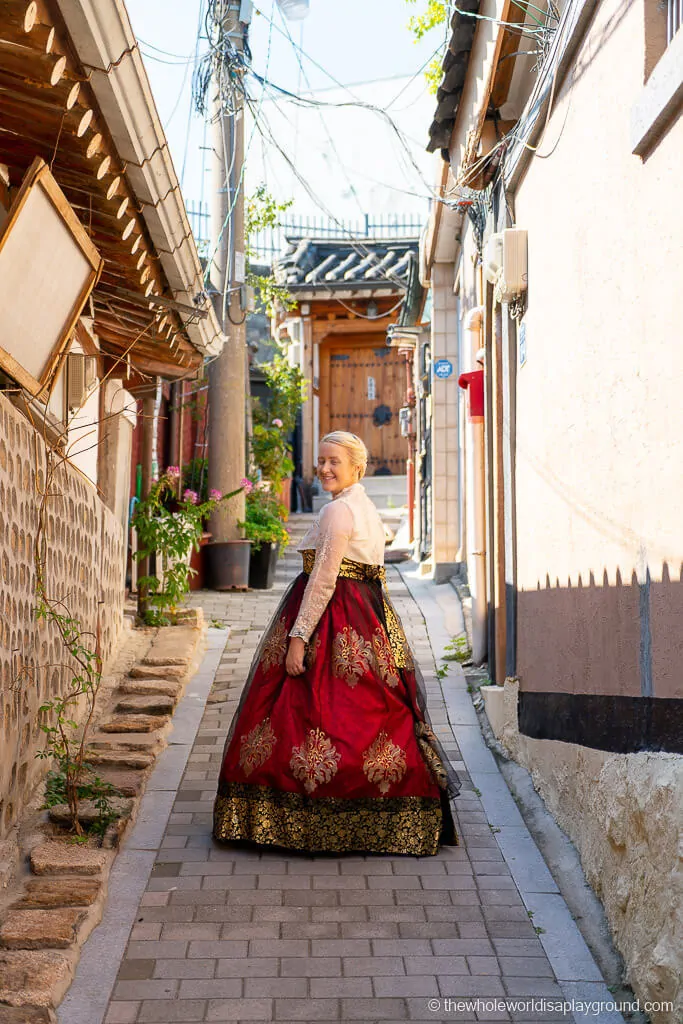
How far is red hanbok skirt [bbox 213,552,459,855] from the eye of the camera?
454cm

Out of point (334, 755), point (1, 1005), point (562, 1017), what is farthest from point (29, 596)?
point (562, 1017)

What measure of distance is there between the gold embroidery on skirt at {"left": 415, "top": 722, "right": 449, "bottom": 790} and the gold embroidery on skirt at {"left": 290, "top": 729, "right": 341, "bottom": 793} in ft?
1.39

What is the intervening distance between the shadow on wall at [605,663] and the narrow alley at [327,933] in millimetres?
637

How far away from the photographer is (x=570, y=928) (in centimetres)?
387

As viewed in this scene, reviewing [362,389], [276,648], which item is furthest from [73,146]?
[362,389]

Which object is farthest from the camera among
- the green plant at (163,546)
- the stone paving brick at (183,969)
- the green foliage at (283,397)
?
the green foliage at (283,397)

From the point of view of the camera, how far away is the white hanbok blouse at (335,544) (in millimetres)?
4754

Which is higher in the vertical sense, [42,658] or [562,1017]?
[42,658]

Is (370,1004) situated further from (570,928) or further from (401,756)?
(401,756)

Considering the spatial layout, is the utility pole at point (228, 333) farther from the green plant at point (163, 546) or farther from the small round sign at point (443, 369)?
the small round sign at point (443, 369)

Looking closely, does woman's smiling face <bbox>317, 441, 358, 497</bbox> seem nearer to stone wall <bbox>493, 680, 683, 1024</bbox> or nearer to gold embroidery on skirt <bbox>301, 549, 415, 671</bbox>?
gold embroidery on skirt <bbox>301, 549, 415, 671</bbox>

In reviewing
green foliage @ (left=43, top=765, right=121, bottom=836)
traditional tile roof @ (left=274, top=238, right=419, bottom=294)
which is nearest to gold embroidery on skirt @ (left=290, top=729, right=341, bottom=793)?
green foliage @ (left=43, top=765, right=121, bottom=836)

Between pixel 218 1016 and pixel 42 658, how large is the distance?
2.29 m

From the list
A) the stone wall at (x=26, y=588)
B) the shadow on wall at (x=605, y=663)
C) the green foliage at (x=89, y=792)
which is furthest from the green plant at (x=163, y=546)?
the shadow on wall at (x=605, y=663)
